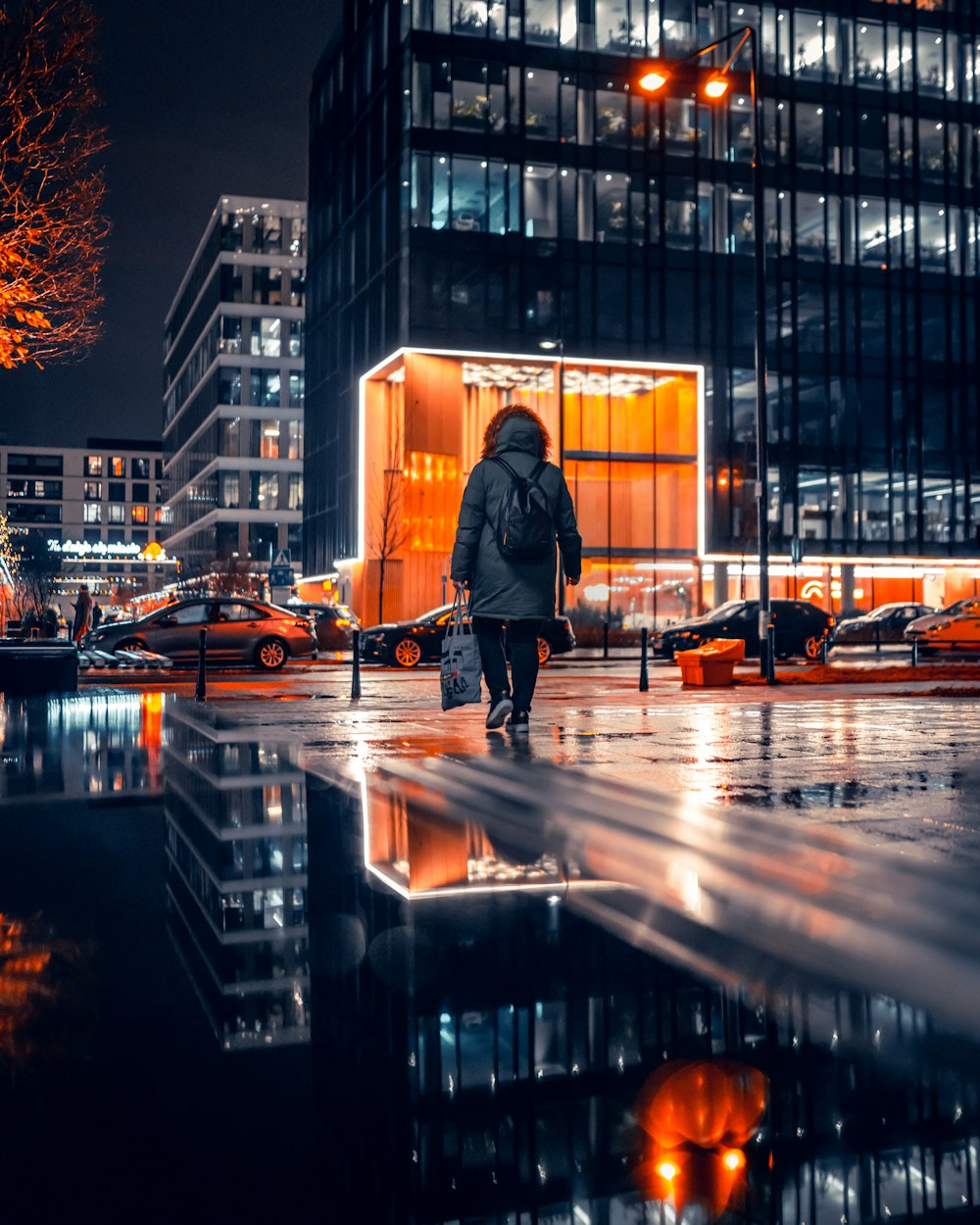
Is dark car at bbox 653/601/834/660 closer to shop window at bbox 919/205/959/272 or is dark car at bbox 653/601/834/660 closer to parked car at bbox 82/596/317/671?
parked car at bbox 82/596/317/671

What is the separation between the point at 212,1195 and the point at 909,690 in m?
16.0

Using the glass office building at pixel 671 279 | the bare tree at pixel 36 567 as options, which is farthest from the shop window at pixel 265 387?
the glass office building at pixel 671 279

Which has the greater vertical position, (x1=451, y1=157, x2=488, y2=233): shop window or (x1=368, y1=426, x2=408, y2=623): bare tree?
(x1=451, y1=157, x2=488, y2=233): shop window

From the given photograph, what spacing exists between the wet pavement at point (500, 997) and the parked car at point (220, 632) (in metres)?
19.9

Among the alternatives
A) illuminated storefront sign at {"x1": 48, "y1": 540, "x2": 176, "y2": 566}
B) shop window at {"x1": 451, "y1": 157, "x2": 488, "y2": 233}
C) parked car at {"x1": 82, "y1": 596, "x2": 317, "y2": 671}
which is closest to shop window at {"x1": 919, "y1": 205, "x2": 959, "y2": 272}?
shop window at {"x1": 451, "y1": 157, "x2": 488, "y2": 233}

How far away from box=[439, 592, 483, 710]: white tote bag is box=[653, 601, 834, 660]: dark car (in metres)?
22.8

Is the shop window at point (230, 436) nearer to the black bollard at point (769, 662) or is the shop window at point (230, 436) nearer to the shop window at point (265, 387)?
the shop window at point (265, 387)

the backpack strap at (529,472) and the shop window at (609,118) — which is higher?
the shop window at (609,118)

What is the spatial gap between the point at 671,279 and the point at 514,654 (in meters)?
48.0

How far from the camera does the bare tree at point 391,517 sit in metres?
53.5

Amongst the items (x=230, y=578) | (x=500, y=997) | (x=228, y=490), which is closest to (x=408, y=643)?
(x=500, y=997)

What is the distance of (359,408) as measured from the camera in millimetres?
58375

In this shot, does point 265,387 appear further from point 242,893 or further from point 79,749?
point 242,893

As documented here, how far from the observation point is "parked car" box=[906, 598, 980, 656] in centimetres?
3403
